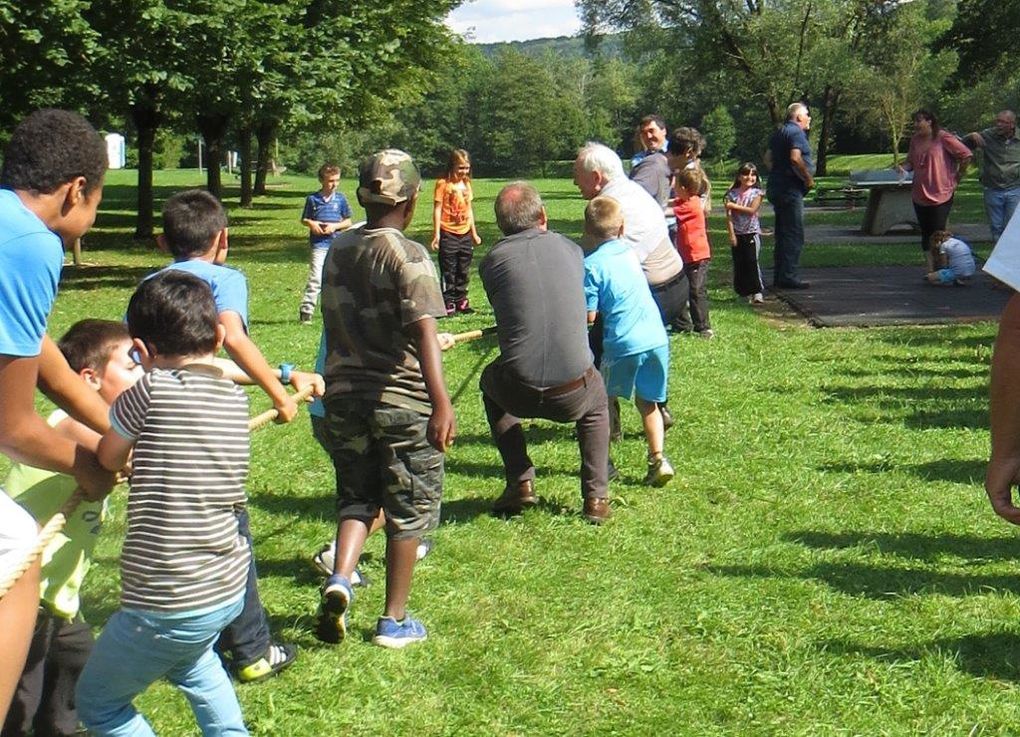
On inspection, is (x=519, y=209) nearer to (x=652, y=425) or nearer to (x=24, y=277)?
(x=652, y=425)

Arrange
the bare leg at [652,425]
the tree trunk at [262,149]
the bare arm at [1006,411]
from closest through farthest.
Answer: the bare arm at [1006,411] → the bare leg at [652,425] → the tree trunk at [262,149]

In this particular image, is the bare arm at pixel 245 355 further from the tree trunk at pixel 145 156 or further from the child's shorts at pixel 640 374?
the tree trunk at pixel 145 156

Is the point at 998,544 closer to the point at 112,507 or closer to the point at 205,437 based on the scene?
the point at 205,437

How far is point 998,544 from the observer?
6023 mm

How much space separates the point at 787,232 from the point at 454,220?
4209 millimetres

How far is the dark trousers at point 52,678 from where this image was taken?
398cm

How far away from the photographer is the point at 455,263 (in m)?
13.7

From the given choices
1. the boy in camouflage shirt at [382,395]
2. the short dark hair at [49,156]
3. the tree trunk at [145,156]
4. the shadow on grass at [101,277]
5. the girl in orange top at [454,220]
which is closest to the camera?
the short dark hair at [49,156]

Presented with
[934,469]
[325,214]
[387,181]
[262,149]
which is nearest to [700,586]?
[387,181]

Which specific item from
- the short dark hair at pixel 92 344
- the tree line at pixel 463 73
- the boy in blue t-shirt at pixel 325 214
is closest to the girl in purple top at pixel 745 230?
the boy in blue t-shirt at pixel 325 214

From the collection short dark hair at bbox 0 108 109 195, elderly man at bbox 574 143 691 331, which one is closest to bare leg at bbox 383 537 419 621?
short dark hair at bbox 0 108 109 195

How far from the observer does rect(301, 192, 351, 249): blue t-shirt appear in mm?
13078

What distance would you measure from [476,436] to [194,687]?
4.85m

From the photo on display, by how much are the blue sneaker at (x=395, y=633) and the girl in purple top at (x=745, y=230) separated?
863 cm
